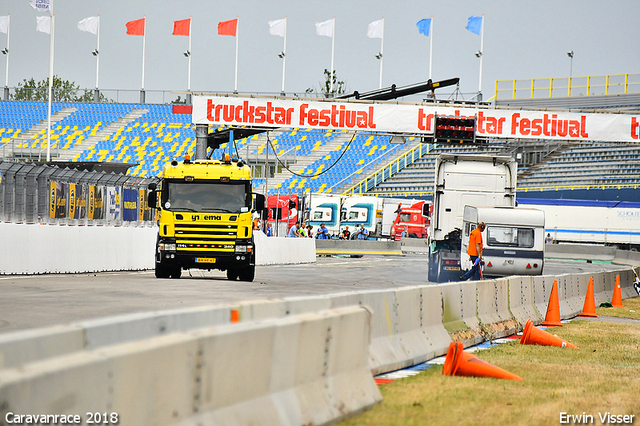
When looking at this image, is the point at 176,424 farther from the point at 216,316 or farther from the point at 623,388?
the point at 623,388

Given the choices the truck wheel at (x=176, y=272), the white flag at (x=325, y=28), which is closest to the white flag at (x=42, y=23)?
the white flag at (x=325, y=28)

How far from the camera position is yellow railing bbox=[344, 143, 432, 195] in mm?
64875

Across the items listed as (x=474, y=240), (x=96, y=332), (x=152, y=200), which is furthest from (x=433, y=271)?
(x=96, y=332)

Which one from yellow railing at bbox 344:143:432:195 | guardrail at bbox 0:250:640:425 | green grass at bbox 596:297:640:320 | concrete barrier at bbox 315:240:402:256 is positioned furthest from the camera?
yellow railing at bbox 344:143:432:195

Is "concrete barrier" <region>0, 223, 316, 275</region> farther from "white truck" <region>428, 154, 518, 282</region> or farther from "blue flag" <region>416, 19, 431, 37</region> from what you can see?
"blue flag" <region>416, 19, 431, 37</region>

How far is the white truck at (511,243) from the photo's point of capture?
2508 cm

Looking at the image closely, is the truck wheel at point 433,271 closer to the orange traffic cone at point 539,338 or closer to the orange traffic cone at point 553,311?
the orange traffic cone at point 553,311

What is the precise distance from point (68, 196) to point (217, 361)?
59.6 ft

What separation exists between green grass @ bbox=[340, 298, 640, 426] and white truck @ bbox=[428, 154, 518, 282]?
15.3 metres

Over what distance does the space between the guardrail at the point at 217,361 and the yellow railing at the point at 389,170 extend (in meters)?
55.4

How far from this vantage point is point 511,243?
25.2 m

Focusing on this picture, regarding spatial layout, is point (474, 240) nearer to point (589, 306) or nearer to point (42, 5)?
point (589, 306)

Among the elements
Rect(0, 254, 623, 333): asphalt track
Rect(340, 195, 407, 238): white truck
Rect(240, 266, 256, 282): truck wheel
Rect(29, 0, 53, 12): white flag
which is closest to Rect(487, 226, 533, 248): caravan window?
Rect(0, 254, 623, 333): asphalt track

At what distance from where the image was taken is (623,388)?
27.8ft
